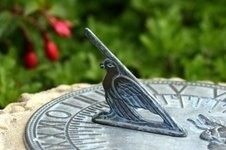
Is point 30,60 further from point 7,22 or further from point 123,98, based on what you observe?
point 123,98

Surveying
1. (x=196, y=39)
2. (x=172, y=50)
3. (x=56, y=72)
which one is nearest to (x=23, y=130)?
(x=56, y=72)

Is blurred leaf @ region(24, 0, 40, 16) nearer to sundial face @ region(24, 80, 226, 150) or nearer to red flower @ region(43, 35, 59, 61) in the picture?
red flower @ region(43, 35, 59, 61)

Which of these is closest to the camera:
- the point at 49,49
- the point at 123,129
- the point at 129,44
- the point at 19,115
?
the point at 123,129

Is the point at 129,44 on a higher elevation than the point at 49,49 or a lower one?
higher

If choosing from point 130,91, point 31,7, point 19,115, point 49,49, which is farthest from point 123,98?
point 31,7

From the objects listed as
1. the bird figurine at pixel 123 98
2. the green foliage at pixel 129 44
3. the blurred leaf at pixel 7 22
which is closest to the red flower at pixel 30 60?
the green foliage at pixel 129 44

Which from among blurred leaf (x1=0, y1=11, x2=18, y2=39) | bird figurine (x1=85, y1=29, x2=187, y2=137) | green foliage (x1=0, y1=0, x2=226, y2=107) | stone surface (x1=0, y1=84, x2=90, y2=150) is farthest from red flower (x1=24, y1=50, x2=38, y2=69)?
bird figurine (x1=85, y1=29, x2=187, y2=137)
